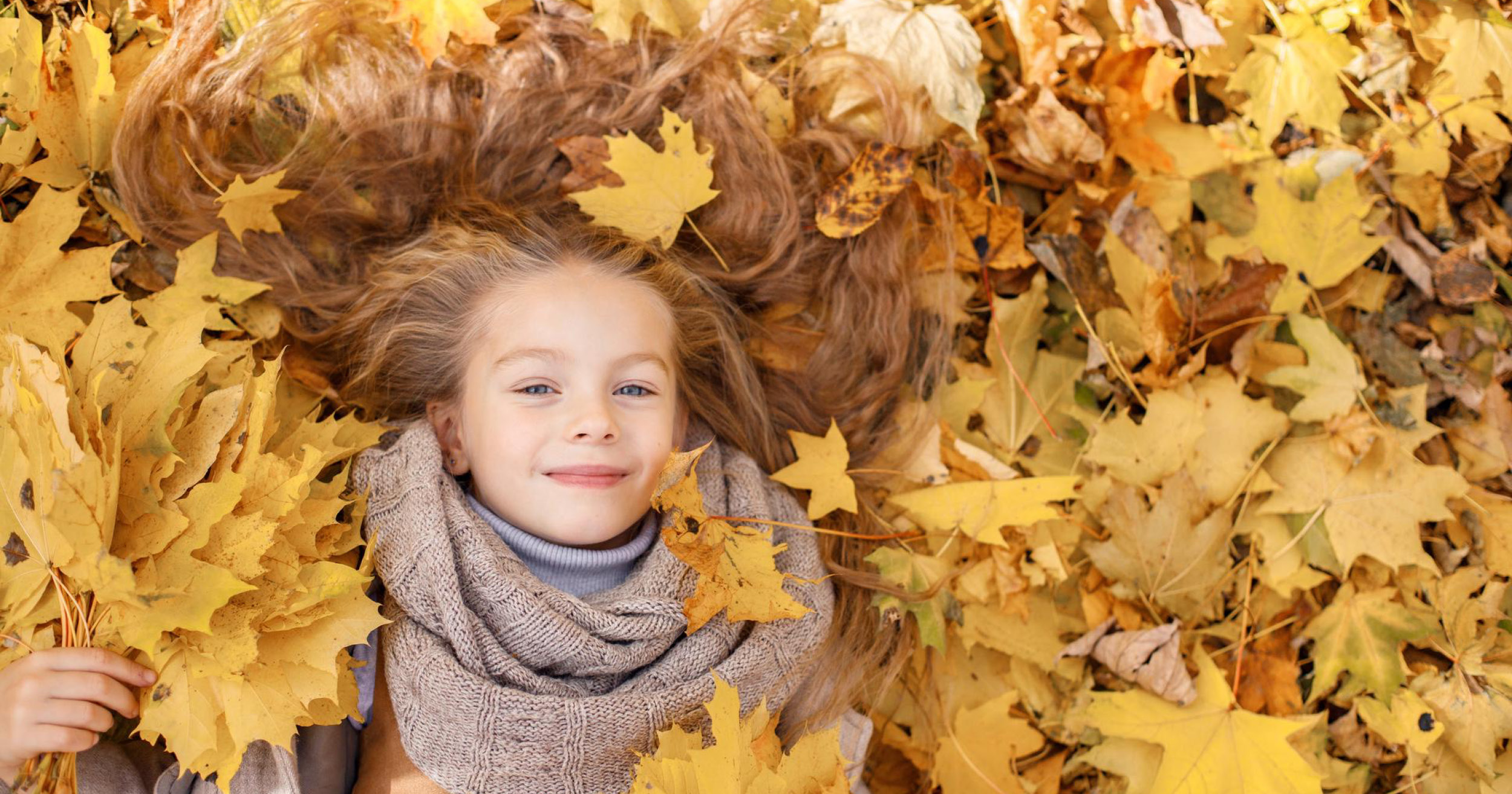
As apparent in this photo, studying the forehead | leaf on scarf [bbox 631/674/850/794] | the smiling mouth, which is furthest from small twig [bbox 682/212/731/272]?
leaf on scarf [bbox 631/674/850/794]

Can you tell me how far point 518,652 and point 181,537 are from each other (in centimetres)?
57

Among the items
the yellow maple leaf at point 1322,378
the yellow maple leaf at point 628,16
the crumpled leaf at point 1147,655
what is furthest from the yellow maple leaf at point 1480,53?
the yellow maple leaf at point 628,16

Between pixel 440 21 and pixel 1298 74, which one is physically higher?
pixel 440 21

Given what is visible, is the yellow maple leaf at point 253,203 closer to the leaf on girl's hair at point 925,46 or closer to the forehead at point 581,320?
the forehead at point 581,320

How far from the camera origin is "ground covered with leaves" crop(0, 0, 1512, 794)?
2.04 metres

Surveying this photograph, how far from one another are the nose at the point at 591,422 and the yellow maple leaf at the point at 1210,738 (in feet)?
3.63

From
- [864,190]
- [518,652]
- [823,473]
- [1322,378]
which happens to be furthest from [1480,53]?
[518,652]

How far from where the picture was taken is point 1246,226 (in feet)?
7.97

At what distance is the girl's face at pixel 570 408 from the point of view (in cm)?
195

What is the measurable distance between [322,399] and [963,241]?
1402 mm

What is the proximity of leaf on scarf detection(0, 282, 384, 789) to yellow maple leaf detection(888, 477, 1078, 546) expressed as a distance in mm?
1113

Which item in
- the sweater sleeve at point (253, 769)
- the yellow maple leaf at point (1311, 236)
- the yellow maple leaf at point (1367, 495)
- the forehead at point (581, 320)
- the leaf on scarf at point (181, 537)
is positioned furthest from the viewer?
the yellow maple leaf at point (1311, 236)

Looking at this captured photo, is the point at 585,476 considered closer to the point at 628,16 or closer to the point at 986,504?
the point at 986,504

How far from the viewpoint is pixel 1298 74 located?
2.32m
